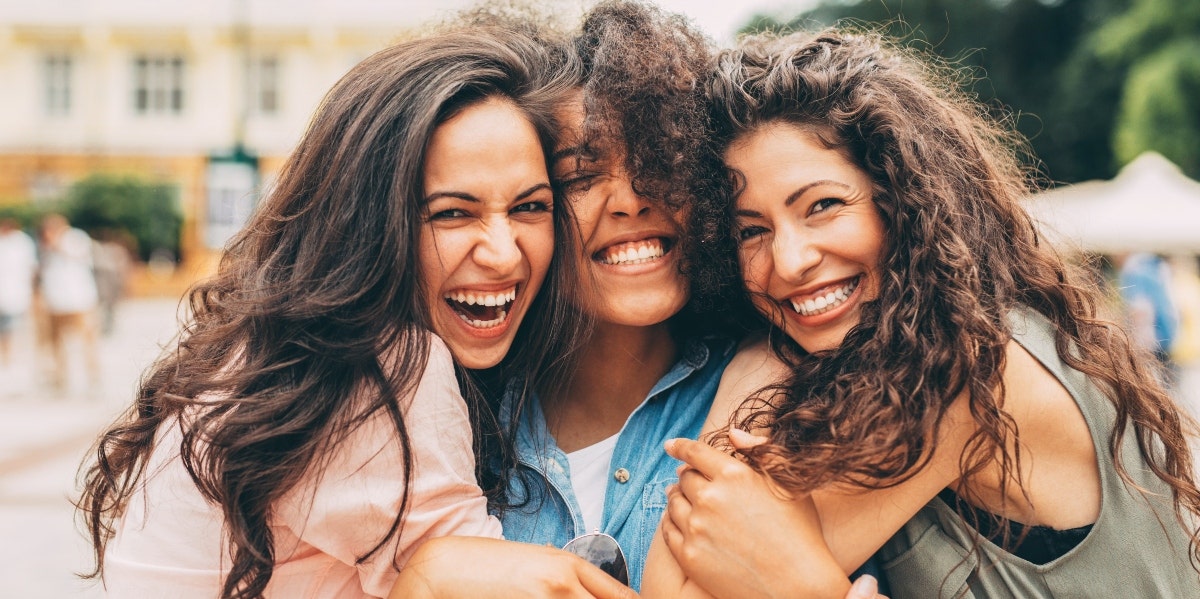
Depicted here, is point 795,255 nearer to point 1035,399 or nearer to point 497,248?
point 1035,399

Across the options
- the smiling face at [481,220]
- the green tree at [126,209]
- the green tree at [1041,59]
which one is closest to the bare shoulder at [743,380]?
the smiling face at [481,220]

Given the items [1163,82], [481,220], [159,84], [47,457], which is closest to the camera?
[481,220]

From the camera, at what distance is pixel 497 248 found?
96.5 inches

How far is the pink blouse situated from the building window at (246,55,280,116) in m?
27.5

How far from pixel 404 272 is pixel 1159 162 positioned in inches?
592

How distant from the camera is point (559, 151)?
2639 millimetres

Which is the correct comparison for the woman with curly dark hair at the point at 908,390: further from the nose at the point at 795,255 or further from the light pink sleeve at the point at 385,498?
the light pink sleeve at the point at 385,498

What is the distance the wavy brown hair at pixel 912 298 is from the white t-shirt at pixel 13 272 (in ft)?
40.4

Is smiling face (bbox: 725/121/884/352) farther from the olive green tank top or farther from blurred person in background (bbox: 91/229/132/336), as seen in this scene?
blurred person in background (bbox: 91/229/132/336)

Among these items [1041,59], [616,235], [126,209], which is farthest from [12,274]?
[1041,59]

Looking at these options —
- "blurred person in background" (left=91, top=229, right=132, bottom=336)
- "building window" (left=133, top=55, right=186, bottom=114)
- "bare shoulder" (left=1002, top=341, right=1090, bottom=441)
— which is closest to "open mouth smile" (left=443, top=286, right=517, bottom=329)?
"bare shoulder" (left=1002, top=341, right=1090, bottom=441)

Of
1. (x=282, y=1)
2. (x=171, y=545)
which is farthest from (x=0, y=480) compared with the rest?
(x=282, y=1)

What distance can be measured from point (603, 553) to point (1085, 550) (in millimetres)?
1044

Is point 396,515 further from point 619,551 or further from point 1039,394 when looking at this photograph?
point 1039,394
